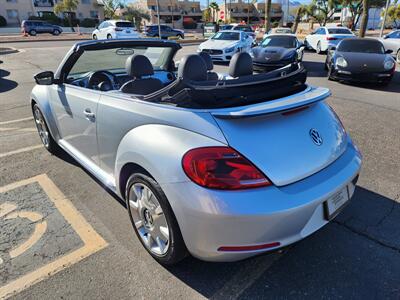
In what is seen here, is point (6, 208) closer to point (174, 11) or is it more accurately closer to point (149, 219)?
point (149, 219)

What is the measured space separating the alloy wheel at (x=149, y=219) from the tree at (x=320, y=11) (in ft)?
207

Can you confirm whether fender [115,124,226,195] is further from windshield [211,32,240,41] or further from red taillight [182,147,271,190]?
windshield [211,32,240,41]

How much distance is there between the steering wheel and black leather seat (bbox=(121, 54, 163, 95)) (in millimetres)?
427

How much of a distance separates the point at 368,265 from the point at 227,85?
5.54ft

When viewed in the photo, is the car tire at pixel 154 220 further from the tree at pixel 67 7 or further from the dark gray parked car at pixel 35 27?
the tree at pixel 67 7

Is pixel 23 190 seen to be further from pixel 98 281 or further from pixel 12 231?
pixel 98 281

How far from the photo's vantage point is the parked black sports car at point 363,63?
877 centimetres

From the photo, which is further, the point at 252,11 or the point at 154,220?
the point at 252,11

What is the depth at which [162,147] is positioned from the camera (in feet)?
6.63

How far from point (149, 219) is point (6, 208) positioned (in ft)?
5.80

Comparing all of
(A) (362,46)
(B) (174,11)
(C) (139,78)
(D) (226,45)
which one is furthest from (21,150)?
(B) (174,11)

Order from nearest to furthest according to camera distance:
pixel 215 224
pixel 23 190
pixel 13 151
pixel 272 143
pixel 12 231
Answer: pixel 215 224 → pixel 272 143 → pixel 12 231 → pixel 23 190 → pixel 13 151

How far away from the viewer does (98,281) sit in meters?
2.25

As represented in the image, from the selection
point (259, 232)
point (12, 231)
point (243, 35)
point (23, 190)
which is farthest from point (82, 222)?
point (243, 35)
